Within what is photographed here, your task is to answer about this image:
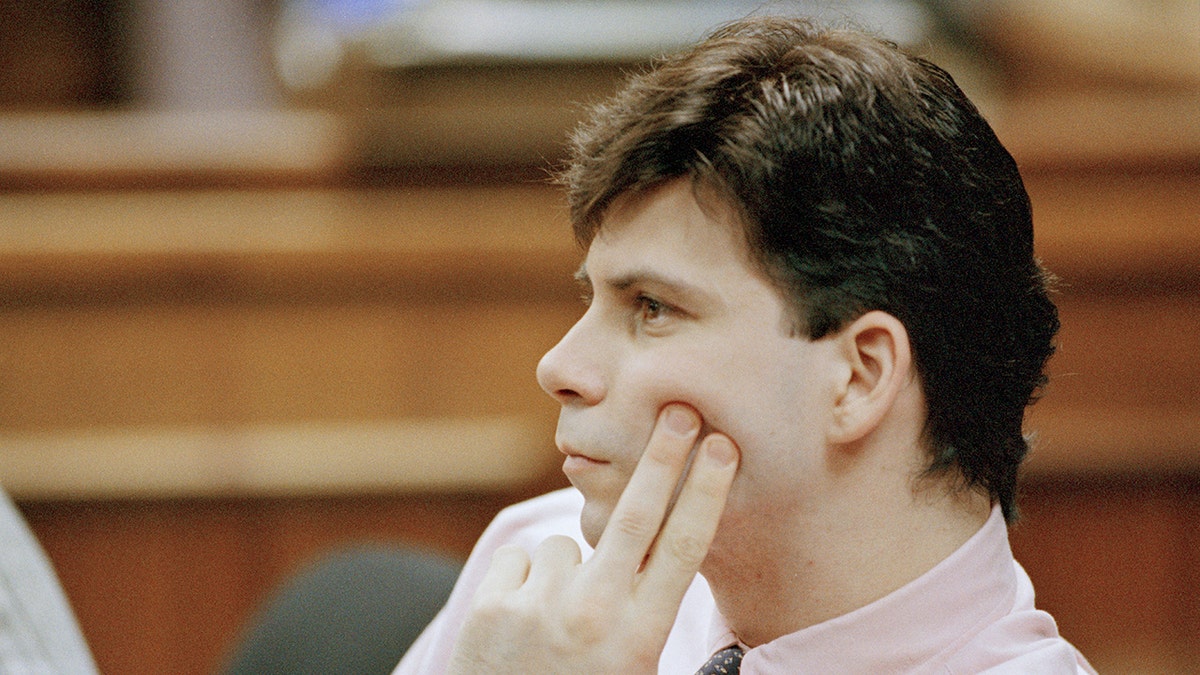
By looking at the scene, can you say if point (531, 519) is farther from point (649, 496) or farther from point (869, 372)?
point (869, 372)

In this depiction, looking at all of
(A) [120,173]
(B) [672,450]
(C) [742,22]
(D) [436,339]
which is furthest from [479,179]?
(B) [672,450]

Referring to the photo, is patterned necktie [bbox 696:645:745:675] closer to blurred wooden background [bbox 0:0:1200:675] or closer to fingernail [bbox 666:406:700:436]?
fingernail [bbox 666:406:700:436]

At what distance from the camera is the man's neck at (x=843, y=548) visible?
1.22 meters

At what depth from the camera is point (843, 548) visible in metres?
1.22

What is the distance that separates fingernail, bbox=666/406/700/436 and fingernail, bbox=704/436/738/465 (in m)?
0.02

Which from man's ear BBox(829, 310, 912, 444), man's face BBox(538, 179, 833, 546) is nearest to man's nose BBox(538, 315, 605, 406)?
man's face BBox(538, 179, 833, 546)

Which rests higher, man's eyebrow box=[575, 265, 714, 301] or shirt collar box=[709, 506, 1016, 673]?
man's eyebrow box=[575, 265, 714, 301]

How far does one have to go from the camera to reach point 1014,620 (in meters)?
1.24

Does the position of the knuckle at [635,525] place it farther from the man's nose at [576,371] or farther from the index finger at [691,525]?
the man's nose at [576,371]

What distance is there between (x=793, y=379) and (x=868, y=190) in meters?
0.19

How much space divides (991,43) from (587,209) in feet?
10.7

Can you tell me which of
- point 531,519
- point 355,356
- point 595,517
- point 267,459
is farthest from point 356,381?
point 595,517

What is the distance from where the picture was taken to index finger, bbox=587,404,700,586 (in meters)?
1.20

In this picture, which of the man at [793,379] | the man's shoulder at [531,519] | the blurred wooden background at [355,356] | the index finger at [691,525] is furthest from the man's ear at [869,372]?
the blurred wooden background at [355,356]
